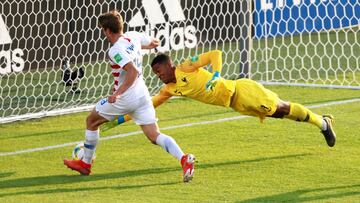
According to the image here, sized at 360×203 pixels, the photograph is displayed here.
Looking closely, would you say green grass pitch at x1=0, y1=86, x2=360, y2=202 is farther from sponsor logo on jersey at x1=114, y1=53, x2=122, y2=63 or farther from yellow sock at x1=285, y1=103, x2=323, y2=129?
sponsor logo on jersey at x1=114, y1=53, x2=122, y2=63

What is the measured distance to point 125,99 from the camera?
8578 millimetres

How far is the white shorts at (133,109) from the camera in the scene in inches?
339

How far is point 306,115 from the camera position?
363 inches

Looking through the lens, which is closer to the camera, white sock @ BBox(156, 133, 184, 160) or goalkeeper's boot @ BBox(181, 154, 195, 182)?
goalkeeper's boot @ BBox(181, 154, 195, 182)

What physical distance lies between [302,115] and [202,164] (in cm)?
102

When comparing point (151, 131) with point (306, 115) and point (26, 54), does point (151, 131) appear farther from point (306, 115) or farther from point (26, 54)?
point (26, 54)

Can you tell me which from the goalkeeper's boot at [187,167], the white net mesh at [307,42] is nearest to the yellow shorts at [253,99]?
the goalkeeper's boot at [187,167]

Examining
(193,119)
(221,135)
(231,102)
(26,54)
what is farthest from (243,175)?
(26,54)

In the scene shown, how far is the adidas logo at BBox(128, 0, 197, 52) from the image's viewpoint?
1460 cm

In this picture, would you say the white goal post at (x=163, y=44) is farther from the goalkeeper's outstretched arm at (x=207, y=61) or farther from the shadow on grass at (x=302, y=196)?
the shadow on grass at (x=302, y=196)

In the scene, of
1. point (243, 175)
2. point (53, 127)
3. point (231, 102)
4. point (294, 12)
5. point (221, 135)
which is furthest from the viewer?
point (294, 12)

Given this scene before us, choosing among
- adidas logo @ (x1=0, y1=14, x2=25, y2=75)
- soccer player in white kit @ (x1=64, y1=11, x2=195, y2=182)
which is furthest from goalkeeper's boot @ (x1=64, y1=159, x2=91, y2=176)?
adidas logo @ (x1=0, y1=14, x2=25, y2=75)

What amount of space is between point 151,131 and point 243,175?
86cm

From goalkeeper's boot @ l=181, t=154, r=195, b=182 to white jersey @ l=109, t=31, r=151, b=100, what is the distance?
71cm
